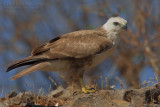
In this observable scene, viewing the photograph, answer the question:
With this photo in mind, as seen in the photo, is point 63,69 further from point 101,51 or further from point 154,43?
point 154,43

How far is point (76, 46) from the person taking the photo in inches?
266

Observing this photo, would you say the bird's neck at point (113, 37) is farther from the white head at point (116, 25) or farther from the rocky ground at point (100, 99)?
the rocky ground at point (100, 99)

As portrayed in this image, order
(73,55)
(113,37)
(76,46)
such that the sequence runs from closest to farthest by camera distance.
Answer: (73,55) → (76,46) → (113,37)

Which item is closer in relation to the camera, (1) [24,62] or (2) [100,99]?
(2) [100,99]

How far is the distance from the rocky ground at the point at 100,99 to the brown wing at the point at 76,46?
0.89 meters

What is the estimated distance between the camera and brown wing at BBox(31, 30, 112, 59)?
6617 millimetres

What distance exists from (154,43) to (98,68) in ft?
14.1

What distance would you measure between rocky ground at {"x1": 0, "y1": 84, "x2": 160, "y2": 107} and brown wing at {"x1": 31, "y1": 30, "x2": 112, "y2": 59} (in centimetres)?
89

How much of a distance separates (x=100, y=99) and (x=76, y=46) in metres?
1.51

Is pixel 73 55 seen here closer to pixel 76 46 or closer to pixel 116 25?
pixel 76 46

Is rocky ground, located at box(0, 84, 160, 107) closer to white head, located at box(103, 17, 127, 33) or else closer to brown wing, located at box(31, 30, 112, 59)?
brown wing, located at box(31, 30, 112, 59)

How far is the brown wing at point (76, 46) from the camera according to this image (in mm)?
6617

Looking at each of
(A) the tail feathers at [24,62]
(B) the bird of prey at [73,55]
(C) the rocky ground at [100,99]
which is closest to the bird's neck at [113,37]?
(B) the bird of prey at [73,55]

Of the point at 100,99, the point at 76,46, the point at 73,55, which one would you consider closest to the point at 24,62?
the point at 73,55
